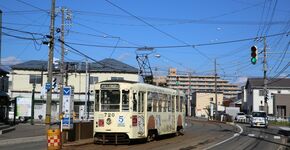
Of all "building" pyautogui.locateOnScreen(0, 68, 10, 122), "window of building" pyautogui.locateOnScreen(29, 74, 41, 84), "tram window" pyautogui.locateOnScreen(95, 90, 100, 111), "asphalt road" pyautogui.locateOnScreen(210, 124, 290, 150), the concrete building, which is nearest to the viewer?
"tram window" pyautogui.locateOnScreen(95, 90, 100, 111)

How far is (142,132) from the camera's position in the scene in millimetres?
23109

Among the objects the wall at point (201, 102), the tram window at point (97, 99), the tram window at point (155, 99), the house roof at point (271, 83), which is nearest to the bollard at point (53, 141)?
the tram window at point (97, 99)

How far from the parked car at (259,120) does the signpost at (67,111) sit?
35.1 m

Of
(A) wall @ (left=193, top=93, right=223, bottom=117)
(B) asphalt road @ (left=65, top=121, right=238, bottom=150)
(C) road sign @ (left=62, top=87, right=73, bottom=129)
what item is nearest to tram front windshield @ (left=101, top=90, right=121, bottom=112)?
(C) road sign @ (left=62, top=87, right=73, bottom=129)

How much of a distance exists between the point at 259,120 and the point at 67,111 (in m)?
35.5

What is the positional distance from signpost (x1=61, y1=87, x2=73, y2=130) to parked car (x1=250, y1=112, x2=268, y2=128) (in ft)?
115

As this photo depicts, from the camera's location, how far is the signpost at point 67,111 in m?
21.7

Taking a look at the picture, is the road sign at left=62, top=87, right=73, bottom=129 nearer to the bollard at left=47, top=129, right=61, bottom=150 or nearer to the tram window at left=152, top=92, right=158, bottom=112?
the bollard at left=47, top=129, right=61, bottom=150

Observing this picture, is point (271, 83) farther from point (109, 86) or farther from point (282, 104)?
point (109, 86)

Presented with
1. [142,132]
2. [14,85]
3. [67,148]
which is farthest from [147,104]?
[14,85]

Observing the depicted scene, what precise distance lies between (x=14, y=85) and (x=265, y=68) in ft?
136

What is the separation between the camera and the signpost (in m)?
21.7

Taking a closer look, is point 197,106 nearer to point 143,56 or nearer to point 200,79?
point 200,79

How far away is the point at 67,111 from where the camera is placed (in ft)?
72.9
